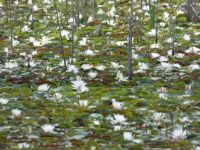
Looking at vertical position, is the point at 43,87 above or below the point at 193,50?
above

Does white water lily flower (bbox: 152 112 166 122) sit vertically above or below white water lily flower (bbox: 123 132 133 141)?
below

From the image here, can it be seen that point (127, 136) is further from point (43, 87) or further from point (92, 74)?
point (92, 74)

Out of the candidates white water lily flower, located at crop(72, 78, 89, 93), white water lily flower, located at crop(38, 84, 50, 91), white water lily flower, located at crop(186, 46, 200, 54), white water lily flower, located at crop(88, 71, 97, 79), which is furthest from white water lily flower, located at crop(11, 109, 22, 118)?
white water lily flower, located at crop(186, 46, 200, 54)

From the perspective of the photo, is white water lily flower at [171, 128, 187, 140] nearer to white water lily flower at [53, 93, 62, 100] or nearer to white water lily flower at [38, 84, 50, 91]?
white water lily flower at [53, 93, 62, 100]

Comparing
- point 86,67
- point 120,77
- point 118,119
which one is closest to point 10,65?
point 86,67

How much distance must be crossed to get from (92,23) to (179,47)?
3.84 m

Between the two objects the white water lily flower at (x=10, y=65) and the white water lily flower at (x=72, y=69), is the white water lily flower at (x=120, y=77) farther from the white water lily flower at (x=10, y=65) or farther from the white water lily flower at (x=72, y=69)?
the white water lily flower at (x=10, y=65)

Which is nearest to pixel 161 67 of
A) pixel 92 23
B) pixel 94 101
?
pixel 94 101

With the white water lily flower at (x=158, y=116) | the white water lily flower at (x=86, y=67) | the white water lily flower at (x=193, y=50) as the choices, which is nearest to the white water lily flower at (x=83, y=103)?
the white water lily flower at (x=158, y=116)

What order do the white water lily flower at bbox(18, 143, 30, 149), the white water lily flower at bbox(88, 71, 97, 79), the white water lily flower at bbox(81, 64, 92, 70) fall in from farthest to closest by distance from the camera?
the white water lily flower at bbox(81, 64, 92, 70)
the white water lily flower at bbox(88, 71, 97, 79)
the white water lily flower at bbox(18, 143, 30, 149)

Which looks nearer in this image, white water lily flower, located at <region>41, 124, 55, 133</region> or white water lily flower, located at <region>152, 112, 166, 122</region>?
white water lily flower, located at <region>41, 124, 55, 133</region>

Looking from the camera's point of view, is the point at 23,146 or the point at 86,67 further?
the point at 86,67

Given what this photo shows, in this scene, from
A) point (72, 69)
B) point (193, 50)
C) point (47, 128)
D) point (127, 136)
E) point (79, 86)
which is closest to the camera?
point (127, 136)

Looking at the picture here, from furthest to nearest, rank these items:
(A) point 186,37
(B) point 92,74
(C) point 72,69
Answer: (A) point 186,37
(C) point 72,69
(B) point 92,74
